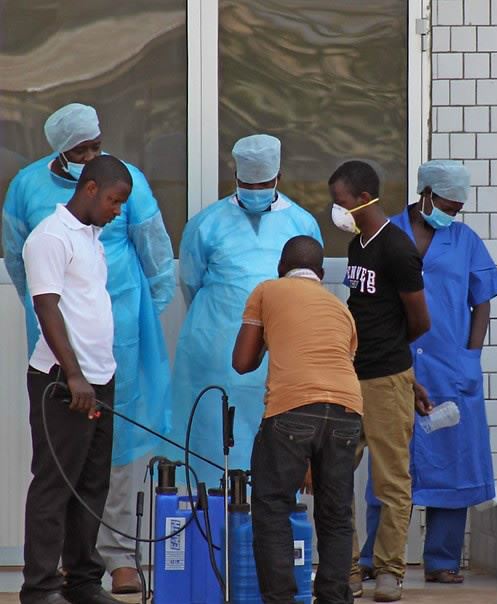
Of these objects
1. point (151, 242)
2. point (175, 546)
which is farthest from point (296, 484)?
point (151, 242)

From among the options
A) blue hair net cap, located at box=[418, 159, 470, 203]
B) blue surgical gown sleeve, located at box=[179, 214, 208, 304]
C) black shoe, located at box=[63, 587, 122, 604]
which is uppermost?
blue hair net cap, located at box=[418, 159, 470, 203]

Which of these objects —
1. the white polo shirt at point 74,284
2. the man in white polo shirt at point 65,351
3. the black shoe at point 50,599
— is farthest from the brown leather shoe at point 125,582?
the white polo shirt at point 74,284

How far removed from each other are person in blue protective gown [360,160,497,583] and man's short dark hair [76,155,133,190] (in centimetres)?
187

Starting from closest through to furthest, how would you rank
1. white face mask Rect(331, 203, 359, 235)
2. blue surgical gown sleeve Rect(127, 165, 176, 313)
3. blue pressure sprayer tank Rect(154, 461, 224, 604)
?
blue pressure sprayer tank Rect(154, 461, 224, 604) → white face mask Rect(331, 203, 359, 235) → blue surgical gown sleeve Rect(127, 165, 176, 313)

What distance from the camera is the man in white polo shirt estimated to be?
582 cm

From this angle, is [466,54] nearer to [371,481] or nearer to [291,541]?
[371,481]

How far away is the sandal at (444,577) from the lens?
7484 millimetres

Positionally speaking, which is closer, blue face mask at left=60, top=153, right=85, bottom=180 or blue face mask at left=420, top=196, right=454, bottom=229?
blue face mask at left=60, top=153, right=85, bottom=180

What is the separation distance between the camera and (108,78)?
7.93 m

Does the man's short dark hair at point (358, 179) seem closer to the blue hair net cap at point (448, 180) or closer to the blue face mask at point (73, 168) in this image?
the blue hair net cap at point (448, 180)

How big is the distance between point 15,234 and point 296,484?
6.49ft

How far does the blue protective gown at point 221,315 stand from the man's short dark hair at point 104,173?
1.19 meters

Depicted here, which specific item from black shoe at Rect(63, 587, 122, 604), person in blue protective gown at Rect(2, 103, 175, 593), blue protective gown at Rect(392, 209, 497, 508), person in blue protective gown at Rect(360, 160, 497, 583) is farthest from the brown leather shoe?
blue protective gown at Rect(392, 209, 497, 508)

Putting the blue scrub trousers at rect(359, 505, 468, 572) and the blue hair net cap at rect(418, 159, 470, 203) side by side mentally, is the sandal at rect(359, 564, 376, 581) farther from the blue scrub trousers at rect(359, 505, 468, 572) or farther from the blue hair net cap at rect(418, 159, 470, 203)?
the blue hair net cap at rect(418, 159, 470, 203)
